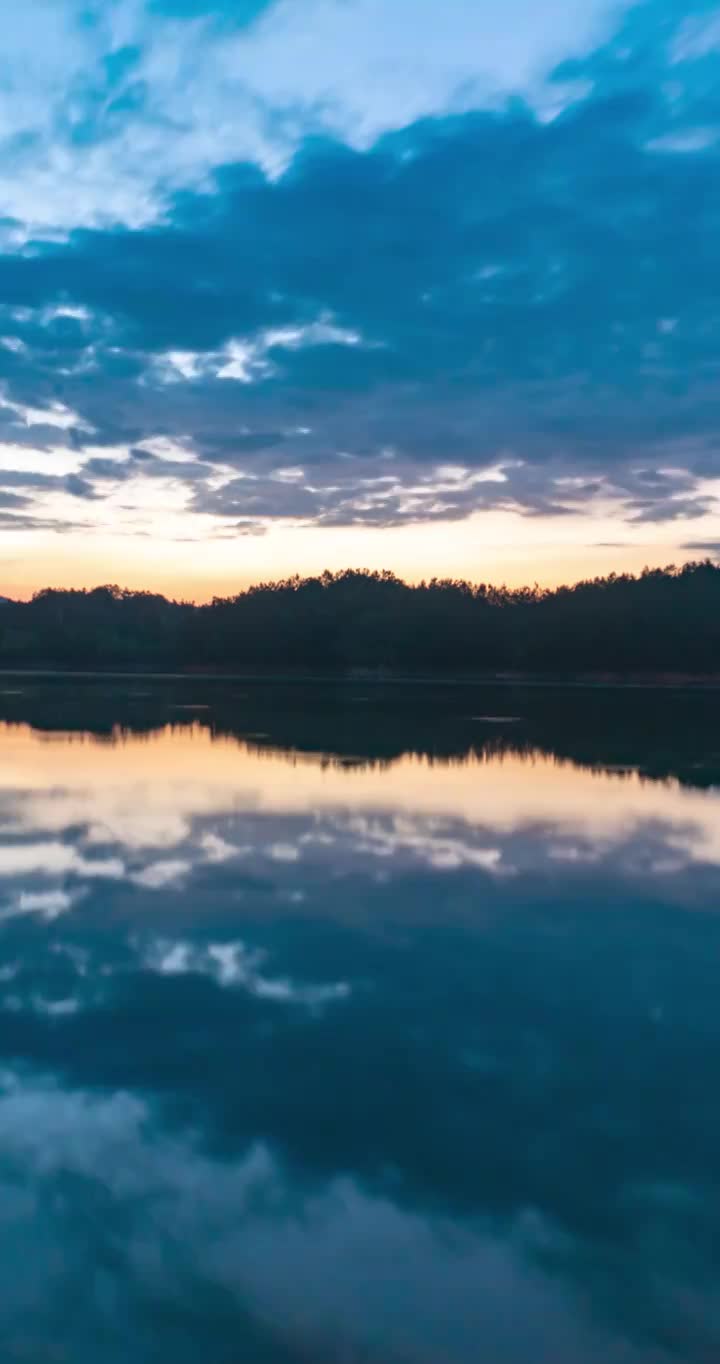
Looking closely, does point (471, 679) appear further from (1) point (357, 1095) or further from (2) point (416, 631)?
(1) point (357, 1095)

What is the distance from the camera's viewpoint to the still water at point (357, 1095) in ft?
13.5

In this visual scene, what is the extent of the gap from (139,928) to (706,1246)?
18.1ft

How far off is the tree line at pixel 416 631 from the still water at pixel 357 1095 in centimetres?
7533

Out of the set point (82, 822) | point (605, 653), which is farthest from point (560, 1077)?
point (605, 653)

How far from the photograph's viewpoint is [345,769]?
20.0 metres

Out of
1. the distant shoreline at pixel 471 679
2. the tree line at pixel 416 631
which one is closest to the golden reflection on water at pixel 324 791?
the distant shoreline at pixel 471 679

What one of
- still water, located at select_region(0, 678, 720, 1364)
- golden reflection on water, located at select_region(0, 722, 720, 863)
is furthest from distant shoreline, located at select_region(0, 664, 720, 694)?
still water, located at select_region(0, 678, 720, 1364)

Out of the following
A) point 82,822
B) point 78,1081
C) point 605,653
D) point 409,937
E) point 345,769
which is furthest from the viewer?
point 605,653

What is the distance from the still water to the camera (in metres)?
4.12

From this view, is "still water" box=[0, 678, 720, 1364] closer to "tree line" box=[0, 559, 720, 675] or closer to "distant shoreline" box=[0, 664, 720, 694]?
"distant shoreline" box=[0, 664, 720, 694]

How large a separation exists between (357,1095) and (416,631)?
310ft

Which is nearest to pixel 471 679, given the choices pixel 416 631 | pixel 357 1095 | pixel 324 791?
pixel 416 631

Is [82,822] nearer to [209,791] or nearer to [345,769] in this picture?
[209,791]

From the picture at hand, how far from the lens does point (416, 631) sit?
Result: 3937 inches
